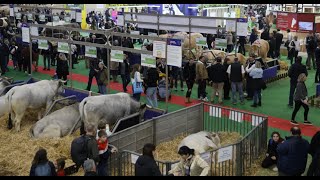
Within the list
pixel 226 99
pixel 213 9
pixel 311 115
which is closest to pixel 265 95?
pixel 226 99

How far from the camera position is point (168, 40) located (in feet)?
42.2

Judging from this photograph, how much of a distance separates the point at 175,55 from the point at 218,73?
13.0 ft

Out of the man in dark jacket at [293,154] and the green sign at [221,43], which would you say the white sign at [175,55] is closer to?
the man in dark jacket at [293,154]

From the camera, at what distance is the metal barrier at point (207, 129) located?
9.97 metres

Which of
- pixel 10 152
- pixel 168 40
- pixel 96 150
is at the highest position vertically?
pixel 168 40

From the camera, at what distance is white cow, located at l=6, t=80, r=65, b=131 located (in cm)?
1384

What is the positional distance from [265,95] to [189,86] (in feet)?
9.89

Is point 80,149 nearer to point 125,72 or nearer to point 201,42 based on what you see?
point 125,72

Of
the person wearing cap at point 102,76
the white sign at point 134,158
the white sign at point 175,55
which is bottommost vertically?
the white sign at point 134,158

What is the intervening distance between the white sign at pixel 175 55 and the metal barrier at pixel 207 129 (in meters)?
1.26

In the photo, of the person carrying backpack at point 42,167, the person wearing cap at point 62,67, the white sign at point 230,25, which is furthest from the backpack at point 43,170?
the white sign at point 230,25

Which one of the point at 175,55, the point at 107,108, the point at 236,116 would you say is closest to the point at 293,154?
the point at 236,116

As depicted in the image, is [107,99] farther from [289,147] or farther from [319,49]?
[319,49]

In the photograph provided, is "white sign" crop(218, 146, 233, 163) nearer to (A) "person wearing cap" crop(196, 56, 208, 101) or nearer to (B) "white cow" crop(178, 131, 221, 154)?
(B) "white cow" crop(178, 131, 221, 154)
